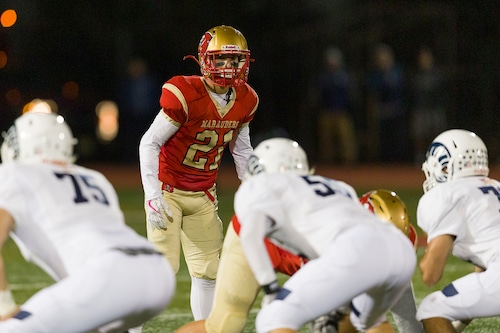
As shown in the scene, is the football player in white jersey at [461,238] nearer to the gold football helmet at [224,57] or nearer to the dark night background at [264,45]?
the gold football helmet at [224,57]

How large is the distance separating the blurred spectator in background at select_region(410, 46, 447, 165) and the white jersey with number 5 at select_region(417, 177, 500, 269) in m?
9.88

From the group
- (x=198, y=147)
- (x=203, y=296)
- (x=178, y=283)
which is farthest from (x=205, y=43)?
(x=178, y=283)

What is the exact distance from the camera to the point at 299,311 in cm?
399

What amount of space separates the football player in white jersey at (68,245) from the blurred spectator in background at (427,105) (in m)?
10.9

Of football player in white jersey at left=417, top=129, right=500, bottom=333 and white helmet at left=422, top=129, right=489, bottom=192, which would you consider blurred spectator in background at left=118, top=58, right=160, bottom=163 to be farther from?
football player in white jersey at left=417, top=129, right=500, bottom=333

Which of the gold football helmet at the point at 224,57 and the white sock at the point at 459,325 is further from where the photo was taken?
the gold football helmet at the point at 224,57

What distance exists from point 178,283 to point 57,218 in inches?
146

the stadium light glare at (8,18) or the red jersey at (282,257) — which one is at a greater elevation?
the stadium light glare at (8,18)

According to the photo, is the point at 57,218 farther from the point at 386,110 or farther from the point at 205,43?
the point at 386,110

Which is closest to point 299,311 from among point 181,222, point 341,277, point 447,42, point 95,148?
point 341,277

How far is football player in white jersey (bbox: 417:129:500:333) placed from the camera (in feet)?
15.2

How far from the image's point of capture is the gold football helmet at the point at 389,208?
473 centimetres

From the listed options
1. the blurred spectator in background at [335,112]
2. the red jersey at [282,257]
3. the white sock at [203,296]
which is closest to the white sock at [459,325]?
the red jersey at [282,257]

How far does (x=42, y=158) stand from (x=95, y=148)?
→ 44.4ft
